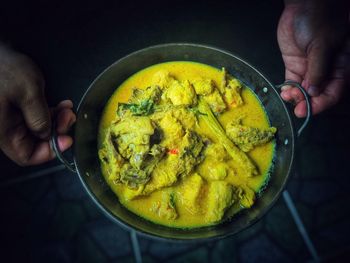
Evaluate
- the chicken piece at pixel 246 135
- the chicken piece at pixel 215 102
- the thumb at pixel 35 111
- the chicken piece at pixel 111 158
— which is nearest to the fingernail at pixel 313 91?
the chicken piece at pixel 246 135

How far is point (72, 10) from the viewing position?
318 cm

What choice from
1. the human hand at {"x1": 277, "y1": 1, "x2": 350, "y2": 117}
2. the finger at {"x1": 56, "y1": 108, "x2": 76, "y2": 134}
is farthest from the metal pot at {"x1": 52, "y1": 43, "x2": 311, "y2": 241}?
the human hand at {"x1": 277, "y1": 1, "x2": 350, "y2": 117}

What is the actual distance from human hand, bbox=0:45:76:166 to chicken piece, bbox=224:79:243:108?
106 centimetres

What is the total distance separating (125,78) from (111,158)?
2.08 feet

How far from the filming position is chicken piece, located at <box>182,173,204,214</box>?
2.11 metres

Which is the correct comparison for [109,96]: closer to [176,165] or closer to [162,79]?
[162,79]

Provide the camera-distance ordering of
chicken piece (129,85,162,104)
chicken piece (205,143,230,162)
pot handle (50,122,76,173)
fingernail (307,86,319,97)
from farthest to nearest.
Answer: fingernail (307,86,319,97) < chicken piece (129,85,162,104) < chicken piece (205,143,230,162) < pot handle (50,122,76,173)

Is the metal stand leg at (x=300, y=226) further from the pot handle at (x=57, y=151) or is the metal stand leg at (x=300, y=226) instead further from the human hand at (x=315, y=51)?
the pot handle at (x=57, y=151)

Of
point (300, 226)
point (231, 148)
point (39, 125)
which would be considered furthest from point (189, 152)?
point (300, 226)

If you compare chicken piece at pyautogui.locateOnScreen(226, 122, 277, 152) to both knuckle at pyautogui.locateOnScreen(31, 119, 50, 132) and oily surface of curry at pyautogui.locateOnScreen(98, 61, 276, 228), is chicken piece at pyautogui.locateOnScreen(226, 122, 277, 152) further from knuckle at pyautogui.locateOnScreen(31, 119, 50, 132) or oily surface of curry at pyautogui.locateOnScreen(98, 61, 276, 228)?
knuckle at pyautogui.locateOnScreen(31, 119, 50, 132)

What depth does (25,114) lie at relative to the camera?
6.82ft

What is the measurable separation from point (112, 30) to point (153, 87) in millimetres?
1248

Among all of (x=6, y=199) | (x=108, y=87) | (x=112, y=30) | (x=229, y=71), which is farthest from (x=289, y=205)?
(x=6, y=199)

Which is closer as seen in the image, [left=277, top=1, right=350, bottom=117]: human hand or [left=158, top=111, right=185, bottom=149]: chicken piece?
[left=158, top=111, right=185, bottom=149]: chicken piece
